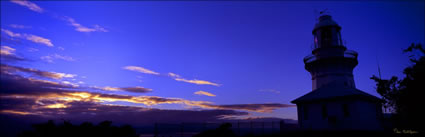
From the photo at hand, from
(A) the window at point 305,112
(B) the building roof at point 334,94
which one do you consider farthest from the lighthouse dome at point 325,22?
(A) the window at point 305,112

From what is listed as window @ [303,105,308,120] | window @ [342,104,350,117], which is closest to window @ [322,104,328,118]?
window @ [342,104,350,117]

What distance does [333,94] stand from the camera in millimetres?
23469

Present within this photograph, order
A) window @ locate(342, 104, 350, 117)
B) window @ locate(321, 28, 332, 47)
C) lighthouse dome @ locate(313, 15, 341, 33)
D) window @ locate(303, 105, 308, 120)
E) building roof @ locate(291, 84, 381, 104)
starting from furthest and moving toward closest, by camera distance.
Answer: lighthouse dome @ locate(313, 15, 341, 33) < window @ locate(321, 28, 332, 47) < window @ locate(303, 105, 308, 120) < window @ locate(342, 104, 350, 117) < building roof @ locate(291, 84, 381, 104)

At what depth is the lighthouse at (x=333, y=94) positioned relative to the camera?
22.5 metres

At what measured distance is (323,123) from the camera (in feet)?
78.7

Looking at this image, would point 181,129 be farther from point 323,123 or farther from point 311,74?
point 311,74

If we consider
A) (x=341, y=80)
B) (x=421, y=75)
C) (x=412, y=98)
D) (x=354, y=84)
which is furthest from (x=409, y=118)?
(x=354, y=84)

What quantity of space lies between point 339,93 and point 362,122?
10.1ft

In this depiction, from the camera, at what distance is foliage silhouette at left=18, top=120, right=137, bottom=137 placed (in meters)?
11.4

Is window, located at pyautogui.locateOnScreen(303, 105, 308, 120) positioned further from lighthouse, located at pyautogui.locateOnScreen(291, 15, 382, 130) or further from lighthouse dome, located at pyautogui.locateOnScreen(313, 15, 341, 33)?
lighthouse dome, located at pyautogui.locateOnScreen(313, 15, 341, 33)

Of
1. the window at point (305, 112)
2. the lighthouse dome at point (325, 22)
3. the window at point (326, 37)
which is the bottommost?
the window at point (305, 112)

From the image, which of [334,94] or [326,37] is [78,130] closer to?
[334,94]

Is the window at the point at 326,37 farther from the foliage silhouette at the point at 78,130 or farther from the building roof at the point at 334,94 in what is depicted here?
the foliage silhouette at the point at 78,130

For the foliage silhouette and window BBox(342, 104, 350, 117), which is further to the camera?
window BBox(342, 104, 350, 117)
